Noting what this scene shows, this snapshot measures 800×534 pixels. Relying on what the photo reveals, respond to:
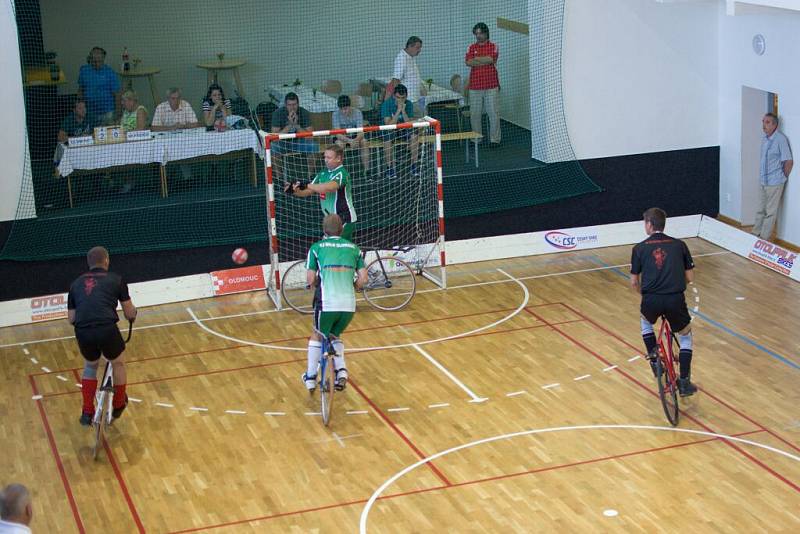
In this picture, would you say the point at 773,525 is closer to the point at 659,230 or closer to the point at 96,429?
the point at 659,230

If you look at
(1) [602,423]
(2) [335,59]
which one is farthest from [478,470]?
(2) [335,59]

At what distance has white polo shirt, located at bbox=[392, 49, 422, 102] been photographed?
1700 centimetres

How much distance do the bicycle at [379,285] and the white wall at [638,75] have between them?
141 inches

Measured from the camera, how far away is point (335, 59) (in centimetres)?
1984

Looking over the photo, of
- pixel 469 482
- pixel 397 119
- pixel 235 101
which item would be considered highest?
pixel 235 101

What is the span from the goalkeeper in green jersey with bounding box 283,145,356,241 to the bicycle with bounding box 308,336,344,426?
2.81 m

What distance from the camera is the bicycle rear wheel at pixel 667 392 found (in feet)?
34.7

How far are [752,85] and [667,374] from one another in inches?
281

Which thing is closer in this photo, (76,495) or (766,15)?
(76,495)

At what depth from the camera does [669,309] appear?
10.5 metres

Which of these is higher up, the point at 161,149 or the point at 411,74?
the point at 411,74

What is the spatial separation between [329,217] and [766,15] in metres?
7.97

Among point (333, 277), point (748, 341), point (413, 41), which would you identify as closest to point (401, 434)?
point (333, 277)

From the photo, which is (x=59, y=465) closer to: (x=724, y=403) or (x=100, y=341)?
(x=100, y=341)
